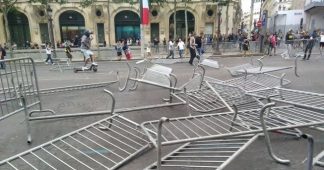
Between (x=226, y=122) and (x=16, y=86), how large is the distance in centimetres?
442

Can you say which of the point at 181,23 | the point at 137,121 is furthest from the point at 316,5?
the point at 137,121

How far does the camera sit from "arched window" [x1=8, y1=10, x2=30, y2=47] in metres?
35.5

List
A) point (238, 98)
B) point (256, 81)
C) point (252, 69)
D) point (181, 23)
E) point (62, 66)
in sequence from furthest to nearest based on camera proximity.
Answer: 1. point (181, 23)
2. point (62, 66)
3. point (252, 69)
4. point (256, 81)
5. point (238, 98)

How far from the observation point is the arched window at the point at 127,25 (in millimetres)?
37219

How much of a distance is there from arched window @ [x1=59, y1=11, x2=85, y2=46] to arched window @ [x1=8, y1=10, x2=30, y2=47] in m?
4.86

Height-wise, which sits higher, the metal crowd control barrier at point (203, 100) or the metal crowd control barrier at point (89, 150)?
the metal crowd control barrier at point (203, 100)

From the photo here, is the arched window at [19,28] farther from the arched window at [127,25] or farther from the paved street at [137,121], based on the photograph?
A: the paved street at [137,121]

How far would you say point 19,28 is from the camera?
36.1 metres

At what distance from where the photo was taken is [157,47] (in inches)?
911

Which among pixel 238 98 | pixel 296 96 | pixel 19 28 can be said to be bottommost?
pixel 238 98

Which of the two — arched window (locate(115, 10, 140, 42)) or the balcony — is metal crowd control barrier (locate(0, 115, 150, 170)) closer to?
the balcony

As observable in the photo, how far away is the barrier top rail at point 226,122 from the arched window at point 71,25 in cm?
3434

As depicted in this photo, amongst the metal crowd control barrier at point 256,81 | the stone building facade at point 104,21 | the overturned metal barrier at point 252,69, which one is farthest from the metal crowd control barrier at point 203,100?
the stone building facade at point 104,21

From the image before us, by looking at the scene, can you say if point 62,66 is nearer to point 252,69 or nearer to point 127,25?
point 252,69
